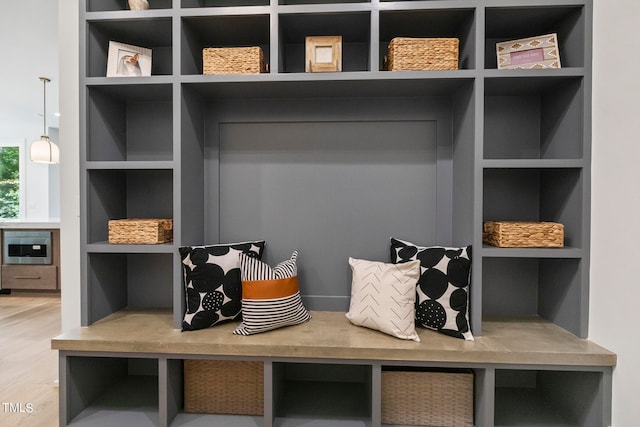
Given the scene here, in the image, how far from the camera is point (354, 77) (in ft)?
5.83

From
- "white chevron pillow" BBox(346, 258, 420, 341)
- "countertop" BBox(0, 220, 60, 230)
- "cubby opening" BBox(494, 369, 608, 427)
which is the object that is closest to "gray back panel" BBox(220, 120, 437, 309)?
"white chevron pillow" BBox(346, 258, 420, 341)

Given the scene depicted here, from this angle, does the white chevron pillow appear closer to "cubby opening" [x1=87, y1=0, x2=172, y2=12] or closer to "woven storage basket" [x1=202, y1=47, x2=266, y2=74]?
"woven storage basket" [x1=202, y1=47, x2=266, y2=74]

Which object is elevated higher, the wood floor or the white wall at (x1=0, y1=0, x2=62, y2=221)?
the white wall at (x1=0, y1=0, x2=62, y2=221)

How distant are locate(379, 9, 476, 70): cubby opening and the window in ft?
24.3

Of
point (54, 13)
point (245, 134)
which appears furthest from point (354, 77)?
point (54, 13)

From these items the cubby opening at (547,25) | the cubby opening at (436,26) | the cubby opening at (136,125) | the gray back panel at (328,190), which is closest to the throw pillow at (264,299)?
the gray back panel at (328,190)

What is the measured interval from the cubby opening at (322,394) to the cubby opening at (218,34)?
1.61 metres

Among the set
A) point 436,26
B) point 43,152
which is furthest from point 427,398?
point 43,152

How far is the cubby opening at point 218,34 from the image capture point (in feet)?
6.06

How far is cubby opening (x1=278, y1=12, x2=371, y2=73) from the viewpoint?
1.84 meters

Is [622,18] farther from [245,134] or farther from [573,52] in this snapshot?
[245,134]

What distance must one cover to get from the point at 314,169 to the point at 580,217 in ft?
4.38

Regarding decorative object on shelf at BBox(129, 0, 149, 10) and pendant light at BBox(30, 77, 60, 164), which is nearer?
decorative object on shelf at BBox(129, 0, 149, 10)

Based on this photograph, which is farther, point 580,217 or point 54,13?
point 54,13
